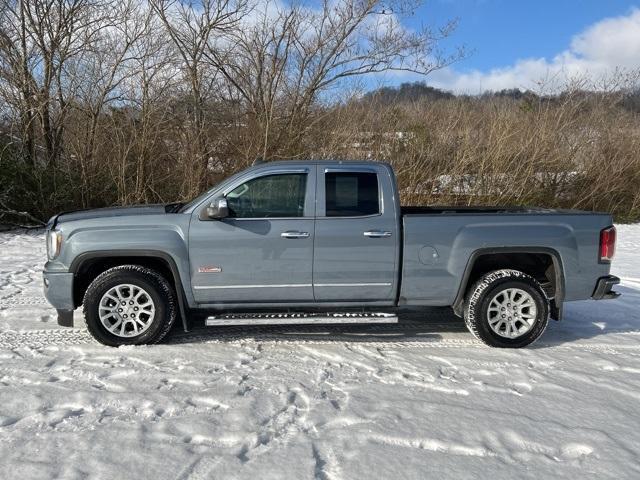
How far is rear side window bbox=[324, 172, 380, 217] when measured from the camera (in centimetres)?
452

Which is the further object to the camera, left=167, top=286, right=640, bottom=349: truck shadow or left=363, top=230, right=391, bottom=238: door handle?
left=167, top=286, right=640, bottom=349: truck shadow

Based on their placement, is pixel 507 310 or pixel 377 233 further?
pixel 507 310

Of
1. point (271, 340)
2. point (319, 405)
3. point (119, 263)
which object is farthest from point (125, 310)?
point (319, 405)

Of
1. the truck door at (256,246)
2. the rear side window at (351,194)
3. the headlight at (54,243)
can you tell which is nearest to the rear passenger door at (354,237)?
the rear side window at (351,194)

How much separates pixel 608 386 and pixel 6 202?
40.0 feet

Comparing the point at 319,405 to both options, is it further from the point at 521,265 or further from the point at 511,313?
the point at 521,265

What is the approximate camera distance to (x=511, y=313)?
15.0 feet

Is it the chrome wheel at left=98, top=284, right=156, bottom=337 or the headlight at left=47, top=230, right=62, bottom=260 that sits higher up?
the headlight at left=47, top=230, right=62, bottom=260

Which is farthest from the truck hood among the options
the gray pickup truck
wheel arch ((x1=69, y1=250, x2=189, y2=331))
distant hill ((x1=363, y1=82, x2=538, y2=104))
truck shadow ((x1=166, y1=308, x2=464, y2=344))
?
distant hill ((x1=363, y1=82, x2=538, y2=104))

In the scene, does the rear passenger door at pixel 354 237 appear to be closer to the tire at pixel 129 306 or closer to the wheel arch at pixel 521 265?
the wheel arch at pixel 521 265

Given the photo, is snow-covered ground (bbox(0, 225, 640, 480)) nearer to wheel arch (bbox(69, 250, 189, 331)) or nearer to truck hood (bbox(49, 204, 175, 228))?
wheel arch (bbox(69, 250, 189, 331))

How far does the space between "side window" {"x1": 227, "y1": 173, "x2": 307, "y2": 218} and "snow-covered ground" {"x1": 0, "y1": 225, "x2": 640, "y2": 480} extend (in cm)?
127

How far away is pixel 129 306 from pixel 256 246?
1321 mm

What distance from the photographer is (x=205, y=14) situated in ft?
43.8
